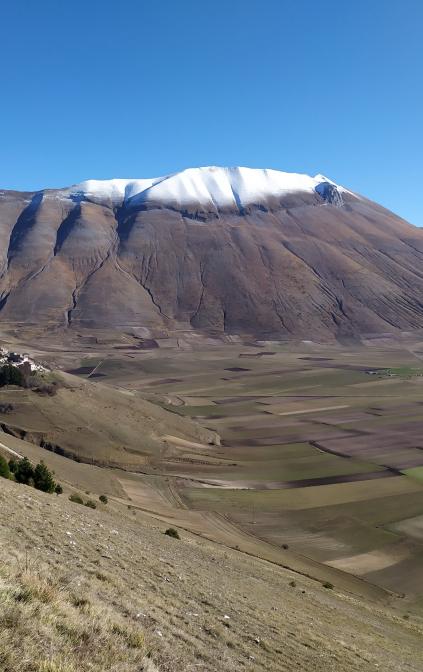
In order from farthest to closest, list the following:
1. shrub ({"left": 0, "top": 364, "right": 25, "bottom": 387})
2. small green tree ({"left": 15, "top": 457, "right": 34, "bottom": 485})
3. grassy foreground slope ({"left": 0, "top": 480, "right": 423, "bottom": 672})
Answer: shrub ({"left": 0, "top": 364, "right": 25, "bottom": 387}) → small green tree ({"left": 15, "top": 457, "right": 34, "bottom": 485}) → grassy foreground slope ({"left": 0, "top": 480, "right": 423, "bottom": 672})

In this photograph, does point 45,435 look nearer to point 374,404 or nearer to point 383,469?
point 383,469

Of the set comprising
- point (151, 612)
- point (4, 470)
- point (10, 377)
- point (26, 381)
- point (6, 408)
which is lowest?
point (6, 408)

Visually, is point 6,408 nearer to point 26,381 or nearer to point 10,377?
point 26,381

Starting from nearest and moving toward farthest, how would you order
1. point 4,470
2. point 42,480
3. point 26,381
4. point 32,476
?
point 42,480, point 32,476, point 4,470, point 26,381

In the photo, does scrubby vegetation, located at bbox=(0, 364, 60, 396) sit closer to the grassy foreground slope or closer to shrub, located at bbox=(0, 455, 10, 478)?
shrub, located at bbox=(0, 455, 10, 478)

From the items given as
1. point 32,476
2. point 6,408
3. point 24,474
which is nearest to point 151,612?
point 32,476

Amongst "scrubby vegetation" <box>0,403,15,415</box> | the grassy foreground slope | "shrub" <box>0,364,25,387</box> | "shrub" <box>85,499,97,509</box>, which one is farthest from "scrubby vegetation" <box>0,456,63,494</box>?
"shrub" <box>0,364,25,387</box>

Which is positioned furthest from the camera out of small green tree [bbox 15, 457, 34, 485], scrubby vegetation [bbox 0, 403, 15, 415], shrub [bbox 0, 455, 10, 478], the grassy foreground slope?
scrubby vegetation [bbox 0, 403, 15, 415]

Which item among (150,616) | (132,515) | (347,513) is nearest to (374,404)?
(347,513)

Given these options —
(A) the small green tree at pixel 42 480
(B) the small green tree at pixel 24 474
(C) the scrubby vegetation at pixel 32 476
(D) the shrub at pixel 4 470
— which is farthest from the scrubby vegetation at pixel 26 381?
(A) the small green tree at pixel 42 480
